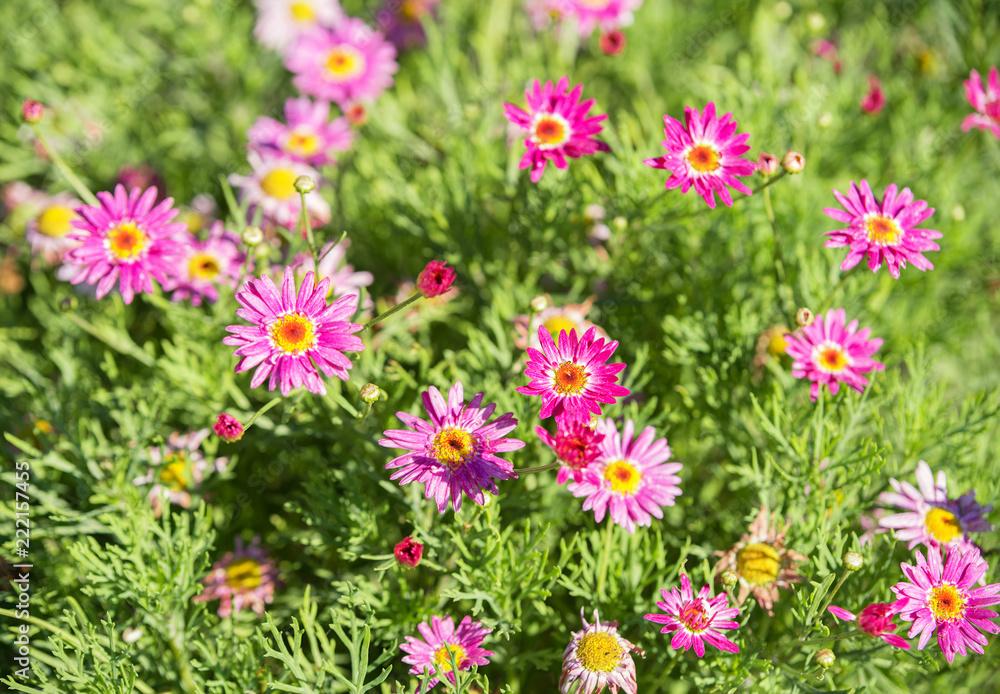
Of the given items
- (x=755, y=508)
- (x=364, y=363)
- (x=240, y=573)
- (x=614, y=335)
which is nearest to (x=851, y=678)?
(x=755, y=508)

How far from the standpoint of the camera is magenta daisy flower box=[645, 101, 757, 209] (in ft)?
6.76

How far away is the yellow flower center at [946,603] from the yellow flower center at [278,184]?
105 inches

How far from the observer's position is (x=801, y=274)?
2596 millimetres

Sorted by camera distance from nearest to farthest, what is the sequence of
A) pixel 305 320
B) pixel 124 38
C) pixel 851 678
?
pixel 305 320 < pixel 851 678 < pixel 124 38

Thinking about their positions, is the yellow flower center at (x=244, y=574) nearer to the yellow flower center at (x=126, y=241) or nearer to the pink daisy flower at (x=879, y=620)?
the yellow flower center at (x=126, y=241)

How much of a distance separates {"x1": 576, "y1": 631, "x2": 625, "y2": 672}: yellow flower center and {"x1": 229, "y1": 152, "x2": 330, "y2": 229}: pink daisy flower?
197cm

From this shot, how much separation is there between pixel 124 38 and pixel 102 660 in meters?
3.35

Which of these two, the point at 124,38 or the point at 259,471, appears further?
the point at 124,38

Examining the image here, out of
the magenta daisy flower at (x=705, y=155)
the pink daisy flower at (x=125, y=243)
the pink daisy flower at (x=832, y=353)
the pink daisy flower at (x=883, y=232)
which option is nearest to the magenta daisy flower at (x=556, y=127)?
the magenta daisy flower at (x=705, y=155)

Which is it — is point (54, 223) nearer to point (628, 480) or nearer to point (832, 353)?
point (628, 480)

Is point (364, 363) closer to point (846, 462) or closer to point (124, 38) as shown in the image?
point (846, 462)

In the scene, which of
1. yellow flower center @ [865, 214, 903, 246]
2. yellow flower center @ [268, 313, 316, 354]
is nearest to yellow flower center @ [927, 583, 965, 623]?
yellow flower center @ [865, 214, 903, 246]

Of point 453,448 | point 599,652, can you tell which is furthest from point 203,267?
point 599,652

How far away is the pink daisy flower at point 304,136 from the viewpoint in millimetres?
3178
